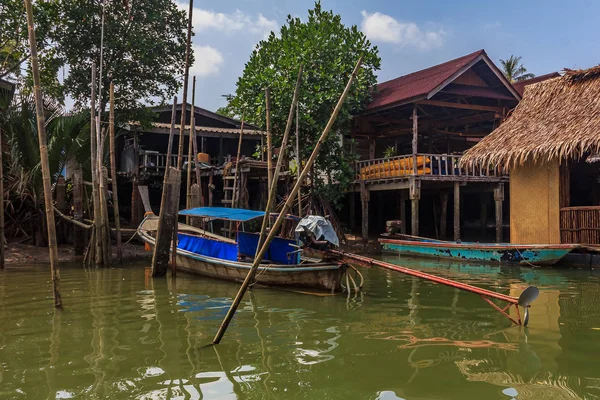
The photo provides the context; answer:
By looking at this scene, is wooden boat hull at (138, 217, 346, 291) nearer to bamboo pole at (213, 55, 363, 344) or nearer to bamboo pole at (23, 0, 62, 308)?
bamboo pole at (213, 55, 363, 344)

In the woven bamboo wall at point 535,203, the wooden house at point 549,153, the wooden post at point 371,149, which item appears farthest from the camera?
the wooden post at point 371,149

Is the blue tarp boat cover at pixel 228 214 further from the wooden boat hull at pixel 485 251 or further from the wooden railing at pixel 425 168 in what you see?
the wooden railing at pixel 425 168

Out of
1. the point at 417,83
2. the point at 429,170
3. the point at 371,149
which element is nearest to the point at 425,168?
the point at 429,170

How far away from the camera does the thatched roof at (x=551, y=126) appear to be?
10938 mm

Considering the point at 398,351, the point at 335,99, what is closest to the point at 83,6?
the point at 335,99

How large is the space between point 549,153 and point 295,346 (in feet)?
28.9

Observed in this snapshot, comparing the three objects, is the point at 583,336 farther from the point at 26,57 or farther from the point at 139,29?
the point at 26,57

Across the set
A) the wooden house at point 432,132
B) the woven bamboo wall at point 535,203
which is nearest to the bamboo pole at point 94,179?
the wooden house at point 432,132

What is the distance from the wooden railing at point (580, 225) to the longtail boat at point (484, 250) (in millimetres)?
859

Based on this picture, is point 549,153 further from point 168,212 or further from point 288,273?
point 168,212

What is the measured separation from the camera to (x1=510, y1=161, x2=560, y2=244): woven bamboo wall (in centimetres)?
1227

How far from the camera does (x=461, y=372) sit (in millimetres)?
4398

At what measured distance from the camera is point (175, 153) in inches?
802

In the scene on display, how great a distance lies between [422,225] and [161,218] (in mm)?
16470
